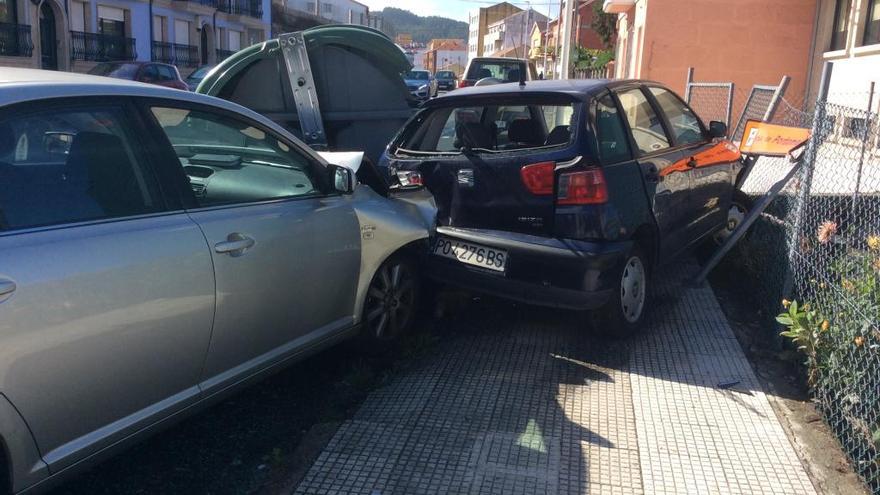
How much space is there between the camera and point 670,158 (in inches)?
223

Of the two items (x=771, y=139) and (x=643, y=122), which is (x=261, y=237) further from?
(x=771, y=139)

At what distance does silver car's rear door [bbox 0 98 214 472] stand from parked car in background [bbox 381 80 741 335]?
203cm

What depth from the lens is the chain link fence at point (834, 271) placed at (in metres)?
3.59

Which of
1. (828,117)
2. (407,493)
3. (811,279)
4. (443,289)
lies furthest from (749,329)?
(407,493)

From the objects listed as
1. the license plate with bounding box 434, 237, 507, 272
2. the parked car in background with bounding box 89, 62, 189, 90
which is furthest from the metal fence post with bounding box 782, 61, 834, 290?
the parked car in background with bounding box 89, 62, 189, 90

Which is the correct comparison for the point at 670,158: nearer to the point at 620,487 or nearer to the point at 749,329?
the point at 749,329

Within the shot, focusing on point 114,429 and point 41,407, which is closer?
point 41,407

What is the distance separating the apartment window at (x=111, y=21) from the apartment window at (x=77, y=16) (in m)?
0.92

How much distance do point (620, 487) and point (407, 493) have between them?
0.91 metres

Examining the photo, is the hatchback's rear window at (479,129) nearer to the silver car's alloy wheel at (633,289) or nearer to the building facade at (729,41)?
the silver car's alloy wheel at (633,289)

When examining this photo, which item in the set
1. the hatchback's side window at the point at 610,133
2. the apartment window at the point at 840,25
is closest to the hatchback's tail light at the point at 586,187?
the hatchback's side window at the point at 610,133

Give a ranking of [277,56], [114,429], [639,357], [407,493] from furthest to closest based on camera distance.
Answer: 1. [277,56]
2. [639,357]
3. [407,493]
4. [114,429]

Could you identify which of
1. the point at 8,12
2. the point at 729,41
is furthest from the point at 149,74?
the point at 729,41

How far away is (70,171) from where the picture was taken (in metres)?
3.06
